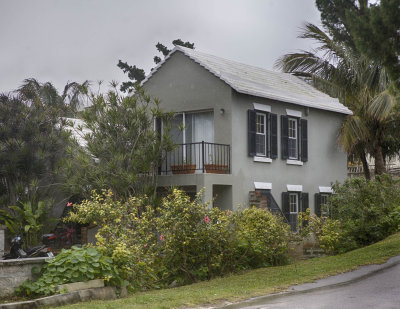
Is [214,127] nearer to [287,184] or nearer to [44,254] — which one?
[287,184]

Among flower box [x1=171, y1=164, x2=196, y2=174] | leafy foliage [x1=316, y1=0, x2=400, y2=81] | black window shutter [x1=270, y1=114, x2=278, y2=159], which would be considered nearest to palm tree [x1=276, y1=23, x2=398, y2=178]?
black window shutter [x1=270, y1=114, x2=278, y2=159]

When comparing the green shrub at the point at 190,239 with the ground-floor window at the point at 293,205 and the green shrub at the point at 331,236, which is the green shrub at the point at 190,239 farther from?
the ground-floor window at the point at 293,205

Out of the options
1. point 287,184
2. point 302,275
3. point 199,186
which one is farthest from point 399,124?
point 302,275

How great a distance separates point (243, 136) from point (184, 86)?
9.03 ft

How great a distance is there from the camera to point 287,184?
23.1 meters

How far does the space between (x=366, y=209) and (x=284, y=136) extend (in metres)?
5.73

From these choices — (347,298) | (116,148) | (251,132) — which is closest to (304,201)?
(251,132)

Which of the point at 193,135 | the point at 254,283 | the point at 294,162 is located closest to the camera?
the point at 254,283

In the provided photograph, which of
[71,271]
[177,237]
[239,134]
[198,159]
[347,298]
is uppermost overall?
[239,134]

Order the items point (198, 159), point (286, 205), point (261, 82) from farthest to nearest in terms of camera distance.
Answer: point (261, 82) → point (286, 205) → point (198, 159)

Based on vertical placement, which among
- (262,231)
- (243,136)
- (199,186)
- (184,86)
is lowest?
(262,231)

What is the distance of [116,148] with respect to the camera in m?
19.4

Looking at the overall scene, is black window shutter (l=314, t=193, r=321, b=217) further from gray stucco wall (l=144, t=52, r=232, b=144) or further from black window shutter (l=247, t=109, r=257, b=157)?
gray stucco wall (l=144, t=52, r=232, b=144)

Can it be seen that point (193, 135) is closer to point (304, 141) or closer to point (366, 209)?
point (304, 141)
